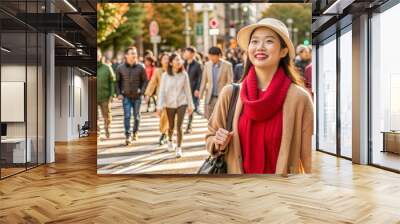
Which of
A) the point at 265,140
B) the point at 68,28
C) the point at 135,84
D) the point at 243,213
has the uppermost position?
the point at 68,28

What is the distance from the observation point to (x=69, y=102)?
10062 millimetres

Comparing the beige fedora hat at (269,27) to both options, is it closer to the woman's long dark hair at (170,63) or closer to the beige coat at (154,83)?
the woman's long dark hair at (170,63)

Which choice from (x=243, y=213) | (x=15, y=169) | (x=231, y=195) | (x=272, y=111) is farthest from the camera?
(x=15, y=169)

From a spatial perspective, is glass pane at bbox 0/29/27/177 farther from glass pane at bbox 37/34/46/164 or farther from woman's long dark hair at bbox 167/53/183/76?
woman's long dark hair at bbox 167/53/183/76

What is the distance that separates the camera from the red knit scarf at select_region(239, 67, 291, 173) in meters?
6.19

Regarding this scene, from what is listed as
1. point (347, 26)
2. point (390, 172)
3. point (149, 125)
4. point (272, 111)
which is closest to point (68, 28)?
point (149, 125)

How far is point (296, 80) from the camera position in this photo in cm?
636

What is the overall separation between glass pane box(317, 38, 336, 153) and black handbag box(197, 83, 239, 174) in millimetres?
4595

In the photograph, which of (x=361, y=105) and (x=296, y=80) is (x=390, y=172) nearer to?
(x=361, y=105)

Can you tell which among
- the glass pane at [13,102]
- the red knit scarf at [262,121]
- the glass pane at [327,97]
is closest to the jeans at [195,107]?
the red knit scarf at [262,121]

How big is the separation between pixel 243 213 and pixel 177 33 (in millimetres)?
2866

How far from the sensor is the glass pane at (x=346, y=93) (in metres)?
9.34

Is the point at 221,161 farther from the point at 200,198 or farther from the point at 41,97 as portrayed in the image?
the point at 41,97

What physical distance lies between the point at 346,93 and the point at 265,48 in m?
4.12
